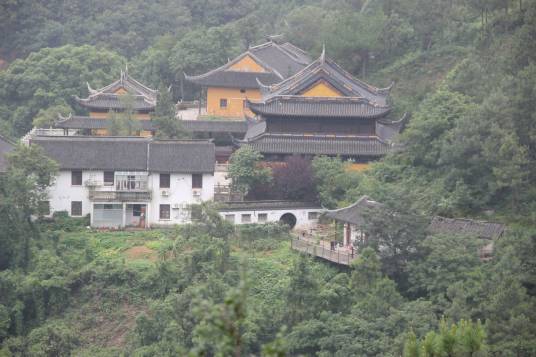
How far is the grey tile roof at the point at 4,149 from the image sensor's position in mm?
36188

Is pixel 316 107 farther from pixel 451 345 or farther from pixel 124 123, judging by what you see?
pixel 451 345

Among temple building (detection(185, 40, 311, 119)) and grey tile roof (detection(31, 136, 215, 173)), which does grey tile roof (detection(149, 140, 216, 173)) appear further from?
temple building (detection(185, 40, 311, 119))

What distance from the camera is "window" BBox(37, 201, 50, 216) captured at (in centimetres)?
3506

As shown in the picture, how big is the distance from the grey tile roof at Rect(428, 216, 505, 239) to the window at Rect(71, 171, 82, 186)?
1164 cm

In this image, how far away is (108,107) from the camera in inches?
1901

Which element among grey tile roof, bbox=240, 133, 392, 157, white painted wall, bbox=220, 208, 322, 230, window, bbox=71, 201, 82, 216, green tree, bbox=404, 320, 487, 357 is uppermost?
grey tile roof, bbox=240, 133, 392, 157

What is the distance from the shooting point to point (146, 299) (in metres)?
31.9

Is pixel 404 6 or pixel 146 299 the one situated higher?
pixel 404 6

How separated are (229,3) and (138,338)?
47031 millimetres

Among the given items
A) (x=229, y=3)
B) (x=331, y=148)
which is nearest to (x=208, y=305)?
(x=331, y=148)

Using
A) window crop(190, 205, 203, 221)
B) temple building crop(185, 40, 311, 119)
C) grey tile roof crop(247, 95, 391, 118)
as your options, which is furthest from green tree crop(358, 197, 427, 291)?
temple building crop(185, 40, 311, 119)

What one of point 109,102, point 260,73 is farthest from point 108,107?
point 260,73

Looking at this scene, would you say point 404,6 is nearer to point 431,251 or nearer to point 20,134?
point 20,134

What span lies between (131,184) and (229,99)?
14.1 m
